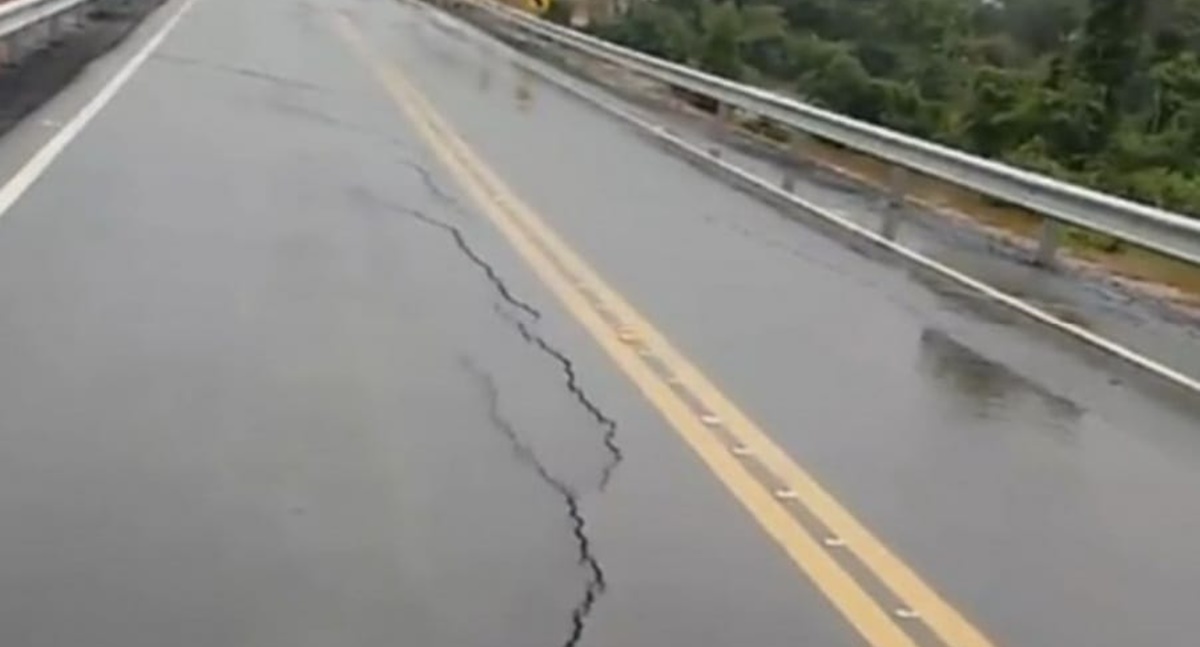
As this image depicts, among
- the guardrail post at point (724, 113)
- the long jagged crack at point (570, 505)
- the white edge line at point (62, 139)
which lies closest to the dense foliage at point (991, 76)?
the guardrail post at point (724, 113)

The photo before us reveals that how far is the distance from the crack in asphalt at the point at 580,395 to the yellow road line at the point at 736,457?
0.99 feet

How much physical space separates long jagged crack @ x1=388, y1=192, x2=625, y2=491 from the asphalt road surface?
0.03 m

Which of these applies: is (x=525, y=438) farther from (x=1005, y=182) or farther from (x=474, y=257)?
(x=1005, y=182)

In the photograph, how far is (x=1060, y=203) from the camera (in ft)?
52.0

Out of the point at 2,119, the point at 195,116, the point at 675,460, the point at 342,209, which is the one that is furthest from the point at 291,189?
the point at 675,460

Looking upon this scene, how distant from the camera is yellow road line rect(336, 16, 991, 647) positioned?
6.91 metres

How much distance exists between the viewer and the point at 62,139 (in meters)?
18.9

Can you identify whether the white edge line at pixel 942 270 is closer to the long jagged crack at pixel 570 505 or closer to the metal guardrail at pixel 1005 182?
the metal guardrail at pixel 1005 182

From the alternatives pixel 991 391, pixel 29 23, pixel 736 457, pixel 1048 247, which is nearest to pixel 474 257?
pixel 991 391

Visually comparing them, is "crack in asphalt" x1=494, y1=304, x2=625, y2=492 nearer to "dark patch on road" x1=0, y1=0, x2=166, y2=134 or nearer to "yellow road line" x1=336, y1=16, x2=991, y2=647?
"yellow road line" x1=336, y1=16, x2=991, y2=647

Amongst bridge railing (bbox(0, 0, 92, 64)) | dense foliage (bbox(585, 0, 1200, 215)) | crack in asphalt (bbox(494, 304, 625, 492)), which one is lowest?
dense foliage (bbox(585, 0, 1200, 215))

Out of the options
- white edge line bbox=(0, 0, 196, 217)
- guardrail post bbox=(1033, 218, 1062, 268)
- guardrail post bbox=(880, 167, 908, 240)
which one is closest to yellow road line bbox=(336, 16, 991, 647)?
guardrail post bbox=(880, 167, 908, 240)

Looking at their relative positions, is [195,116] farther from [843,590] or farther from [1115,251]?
[843,590]

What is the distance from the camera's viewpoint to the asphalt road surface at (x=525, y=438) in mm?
6629
